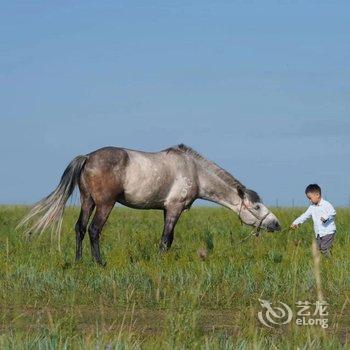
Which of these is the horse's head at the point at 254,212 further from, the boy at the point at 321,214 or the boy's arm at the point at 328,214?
the boy's arm at the point at 328,214

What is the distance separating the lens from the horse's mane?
48.9 feet

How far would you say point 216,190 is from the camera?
15461 mm

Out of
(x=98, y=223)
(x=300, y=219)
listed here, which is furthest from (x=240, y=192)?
(x=98, y=223)

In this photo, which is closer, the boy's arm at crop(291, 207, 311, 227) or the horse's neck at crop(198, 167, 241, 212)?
the boy's arm at crop(291, 207, 311, 227)

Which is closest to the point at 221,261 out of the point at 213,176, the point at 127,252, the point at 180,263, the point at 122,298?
the point at 180,263

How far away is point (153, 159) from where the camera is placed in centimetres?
1421

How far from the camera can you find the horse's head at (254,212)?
16.0m

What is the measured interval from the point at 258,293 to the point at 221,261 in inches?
92.7

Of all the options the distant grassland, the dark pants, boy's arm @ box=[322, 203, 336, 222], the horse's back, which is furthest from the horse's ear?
the distant grassland

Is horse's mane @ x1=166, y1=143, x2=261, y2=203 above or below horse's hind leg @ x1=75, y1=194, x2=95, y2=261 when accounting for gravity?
above

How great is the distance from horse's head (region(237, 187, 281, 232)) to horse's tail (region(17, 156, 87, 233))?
11.9 feet

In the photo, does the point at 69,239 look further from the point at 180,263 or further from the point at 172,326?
the point at 172,326

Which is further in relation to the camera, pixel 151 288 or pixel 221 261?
pixel 221 261

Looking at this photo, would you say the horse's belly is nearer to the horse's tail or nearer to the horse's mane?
the horse's mane
